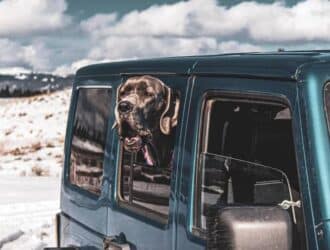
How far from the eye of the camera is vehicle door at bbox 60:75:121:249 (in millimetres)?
4180

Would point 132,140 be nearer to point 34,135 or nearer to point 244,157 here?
point 244,157

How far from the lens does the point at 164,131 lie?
348 cm

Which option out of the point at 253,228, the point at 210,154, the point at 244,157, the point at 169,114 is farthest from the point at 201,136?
the point at 253,228

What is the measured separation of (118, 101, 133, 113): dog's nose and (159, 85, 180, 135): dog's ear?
0.51 ft

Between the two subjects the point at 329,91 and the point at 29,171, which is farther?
the point at 29,171

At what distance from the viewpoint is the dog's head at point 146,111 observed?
11.3 feet

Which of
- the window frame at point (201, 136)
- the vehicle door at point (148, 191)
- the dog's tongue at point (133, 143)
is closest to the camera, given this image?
the window frame at point (201, 136)

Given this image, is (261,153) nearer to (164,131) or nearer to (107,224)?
(164,131)

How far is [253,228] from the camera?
2312 mm

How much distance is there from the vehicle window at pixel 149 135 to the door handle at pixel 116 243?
0.18m

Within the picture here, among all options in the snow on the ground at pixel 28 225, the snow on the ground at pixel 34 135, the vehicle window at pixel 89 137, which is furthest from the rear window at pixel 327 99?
the snow on the ground at pixel 34 135

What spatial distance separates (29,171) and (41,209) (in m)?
7.30

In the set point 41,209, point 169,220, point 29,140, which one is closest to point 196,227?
point 169,220

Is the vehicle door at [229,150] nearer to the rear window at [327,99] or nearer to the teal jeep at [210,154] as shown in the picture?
the teal jeep at [210,154]
